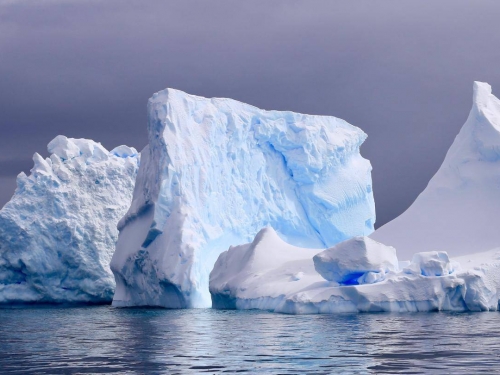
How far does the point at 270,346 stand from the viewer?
903 centimetres

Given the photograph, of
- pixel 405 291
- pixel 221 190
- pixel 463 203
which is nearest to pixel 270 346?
pixel 405 291

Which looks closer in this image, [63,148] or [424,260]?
[424,260]

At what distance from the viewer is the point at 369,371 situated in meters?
6.66

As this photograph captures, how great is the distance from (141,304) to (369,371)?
1622cm

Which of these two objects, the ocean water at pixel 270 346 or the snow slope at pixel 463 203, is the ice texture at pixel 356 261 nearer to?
the ocean water at pixel 270 346

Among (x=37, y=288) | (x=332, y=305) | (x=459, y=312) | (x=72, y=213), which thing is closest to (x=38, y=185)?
(x=72, y=213)

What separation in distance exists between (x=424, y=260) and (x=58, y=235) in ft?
51.1

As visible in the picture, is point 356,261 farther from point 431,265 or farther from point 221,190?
point 221,190

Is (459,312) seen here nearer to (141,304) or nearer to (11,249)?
(141,304)

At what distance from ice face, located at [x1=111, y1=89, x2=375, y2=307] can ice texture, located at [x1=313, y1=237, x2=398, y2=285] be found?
235 inches

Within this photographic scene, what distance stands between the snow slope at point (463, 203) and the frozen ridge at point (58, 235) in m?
11.4

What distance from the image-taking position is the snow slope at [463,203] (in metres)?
17.9

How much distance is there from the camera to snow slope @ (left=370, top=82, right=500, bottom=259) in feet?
58.9

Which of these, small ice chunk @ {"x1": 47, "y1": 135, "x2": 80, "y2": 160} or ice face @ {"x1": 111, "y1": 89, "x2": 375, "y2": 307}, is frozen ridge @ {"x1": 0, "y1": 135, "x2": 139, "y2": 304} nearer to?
small ice chunk @ {"x1": 47, "y1": 135, "x2": 80, "y2": 160}
